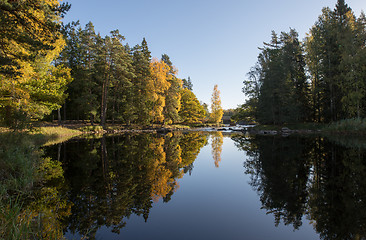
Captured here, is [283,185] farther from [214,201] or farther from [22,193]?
[22,193]

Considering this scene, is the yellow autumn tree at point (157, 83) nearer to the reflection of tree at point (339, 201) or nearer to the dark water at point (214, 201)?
the dark water at point (214, 201)

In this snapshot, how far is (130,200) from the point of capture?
17.8 ft

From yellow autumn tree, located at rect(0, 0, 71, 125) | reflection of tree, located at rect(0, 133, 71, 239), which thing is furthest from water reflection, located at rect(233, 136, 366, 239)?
yellow autumn tree, located at rect(0, 0, 71, 125)

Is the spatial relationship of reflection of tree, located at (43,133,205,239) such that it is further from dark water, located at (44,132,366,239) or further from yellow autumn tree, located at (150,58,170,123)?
yellow autumn tree, located at (150,58,170,123)

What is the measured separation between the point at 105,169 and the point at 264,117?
3262 centimetres

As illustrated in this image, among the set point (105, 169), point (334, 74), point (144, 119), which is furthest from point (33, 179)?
point (334, 74)

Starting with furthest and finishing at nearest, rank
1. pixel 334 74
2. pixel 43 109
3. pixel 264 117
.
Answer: pixel 264 117
pixel 334 74
pixel 43 109

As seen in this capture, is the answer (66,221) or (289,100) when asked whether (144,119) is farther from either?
(66,221)

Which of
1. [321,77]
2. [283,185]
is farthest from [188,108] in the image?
[283,185]

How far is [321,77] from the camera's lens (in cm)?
3256

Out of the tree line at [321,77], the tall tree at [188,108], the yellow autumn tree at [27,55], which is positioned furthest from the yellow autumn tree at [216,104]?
the yellow autumn tree at [27,55]

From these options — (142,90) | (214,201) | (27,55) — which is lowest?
(214,201)

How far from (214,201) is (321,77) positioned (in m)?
36.2

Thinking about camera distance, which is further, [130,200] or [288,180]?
[288,180]
